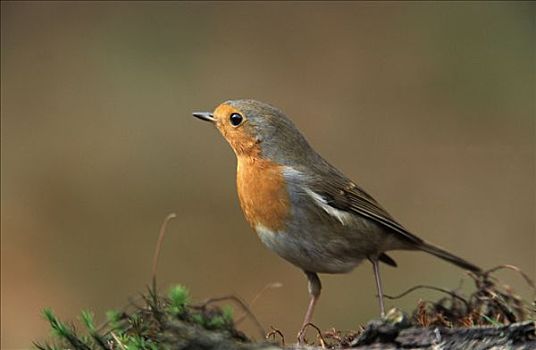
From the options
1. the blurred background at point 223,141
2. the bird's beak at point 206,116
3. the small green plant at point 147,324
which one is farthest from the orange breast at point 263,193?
the blurred background at point 223,141

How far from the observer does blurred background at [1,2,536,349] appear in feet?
28.2

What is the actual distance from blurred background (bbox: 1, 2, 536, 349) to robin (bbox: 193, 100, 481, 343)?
2.73 metres

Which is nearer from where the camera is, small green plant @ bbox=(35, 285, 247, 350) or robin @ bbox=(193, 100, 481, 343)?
small green plant @ bbox=(35, 285, 247, 350)

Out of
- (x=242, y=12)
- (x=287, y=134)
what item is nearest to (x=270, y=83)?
(x=242, y=12)

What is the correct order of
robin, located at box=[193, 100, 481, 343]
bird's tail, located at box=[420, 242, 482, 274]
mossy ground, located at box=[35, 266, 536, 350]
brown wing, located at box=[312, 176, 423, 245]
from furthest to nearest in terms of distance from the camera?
1. bird's tail, located at box=[420, 242, 482, 274]
2. brown wing, located at box=[312, 176, 423, 245]
3. robin, located at box=[193, 100, 481, 343]
4. mossy ground, located at box=[35, 266, 536, 350]

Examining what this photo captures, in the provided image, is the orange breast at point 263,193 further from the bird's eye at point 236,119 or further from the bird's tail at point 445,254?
the bird's tail at point 445,254

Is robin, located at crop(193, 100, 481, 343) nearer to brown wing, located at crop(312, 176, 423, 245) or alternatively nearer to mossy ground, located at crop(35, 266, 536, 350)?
brown wing, located at crop(312, 176, 423, 245)

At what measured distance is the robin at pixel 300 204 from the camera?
4.67 m

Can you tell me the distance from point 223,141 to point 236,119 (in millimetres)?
5586

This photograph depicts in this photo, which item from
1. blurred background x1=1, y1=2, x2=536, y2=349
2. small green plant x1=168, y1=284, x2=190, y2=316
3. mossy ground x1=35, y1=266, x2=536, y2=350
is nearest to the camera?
mossy ground x1=35, y1=266, x2=536, y2=350

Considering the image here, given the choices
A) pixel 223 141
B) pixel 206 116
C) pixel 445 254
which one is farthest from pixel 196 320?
pixel 223 141

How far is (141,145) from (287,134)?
5.91 metres

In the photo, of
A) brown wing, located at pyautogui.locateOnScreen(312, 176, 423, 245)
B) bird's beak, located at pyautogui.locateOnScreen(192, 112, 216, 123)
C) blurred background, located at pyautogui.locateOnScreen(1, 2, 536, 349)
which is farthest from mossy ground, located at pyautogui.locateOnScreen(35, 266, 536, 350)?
blurred background, located at pyautogui.locateOnScreen(1, 2, 536, 349)

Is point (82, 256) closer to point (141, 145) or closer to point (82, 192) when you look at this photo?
point (82, 192)
